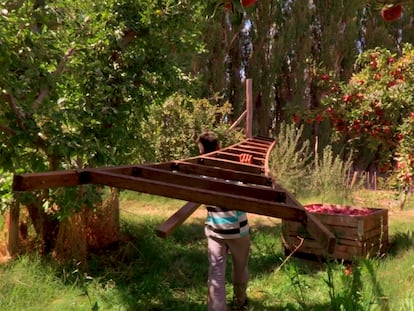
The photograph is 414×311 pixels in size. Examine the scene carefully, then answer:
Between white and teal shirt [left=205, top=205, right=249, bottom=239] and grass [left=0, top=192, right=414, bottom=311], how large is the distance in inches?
27.5

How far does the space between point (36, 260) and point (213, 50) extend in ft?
44.0

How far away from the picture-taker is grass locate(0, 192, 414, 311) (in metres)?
3.97

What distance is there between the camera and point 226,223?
3.58m

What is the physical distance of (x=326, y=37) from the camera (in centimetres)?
1905

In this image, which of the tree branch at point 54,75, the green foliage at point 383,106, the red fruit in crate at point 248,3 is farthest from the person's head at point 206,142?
the green foliage at point 383,106

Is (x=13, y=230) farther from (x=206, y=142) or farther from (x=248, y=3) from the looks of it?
(x=248, y=3)

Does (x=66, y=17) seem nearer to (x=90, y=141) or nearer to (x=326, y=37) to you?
(x=90, y=141)

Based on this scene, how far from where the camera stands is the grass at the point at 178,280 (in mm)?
3969

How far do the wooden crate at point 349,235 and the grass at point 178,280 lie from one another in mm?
181

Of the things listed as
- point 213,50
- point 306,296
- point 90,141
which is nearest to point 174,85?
point 90,141

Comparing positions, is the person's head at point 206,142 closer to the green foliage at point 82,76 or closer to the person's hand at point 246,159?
the person's hand at point 246,159

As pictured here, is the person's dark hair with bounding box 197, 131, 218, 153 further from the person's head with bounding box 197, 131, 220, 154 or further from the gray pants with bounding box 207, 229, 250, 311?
the gray pants with bounding box 207, 229, 250, 311

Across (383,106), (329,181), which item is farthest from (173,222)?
(329,181)

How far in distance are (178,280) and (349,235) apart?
7.21ft
